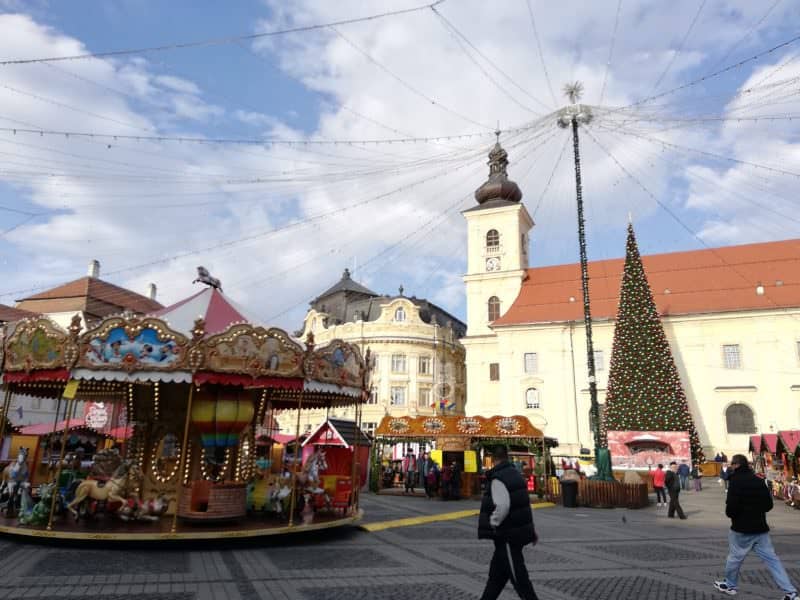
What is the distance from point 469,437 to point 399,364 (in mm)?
31215

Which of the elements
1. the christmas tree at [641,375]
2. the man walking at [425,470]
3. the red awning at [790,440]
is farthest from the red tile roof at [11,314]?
the red awning at [790,440]

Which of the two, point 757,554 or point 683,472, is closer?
point 757,554

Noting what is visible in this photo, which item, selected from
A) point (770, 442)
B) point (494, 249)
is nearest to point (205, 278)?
point (770, 442)

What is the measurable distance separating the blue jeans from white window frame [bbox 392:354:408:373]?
159 feet

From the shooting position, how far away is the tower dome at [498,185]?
49188 mm

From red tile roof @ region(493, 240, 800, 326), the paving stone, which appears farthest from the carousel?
red tile roof @ region(493, 240, 800, 326)

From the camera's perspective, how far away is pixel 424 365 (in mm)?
56500

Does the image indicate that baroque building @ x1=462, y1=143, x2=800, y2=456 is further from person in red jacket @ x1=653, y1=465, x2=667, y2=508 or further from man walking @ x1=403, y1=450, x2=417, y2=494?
person in red jacket @ x1=653, y1=465, x2=667, y2=508

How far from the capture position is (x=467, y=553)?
10.2m

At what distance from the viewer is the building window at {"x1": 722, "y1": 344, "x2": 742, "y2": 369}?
38406mm

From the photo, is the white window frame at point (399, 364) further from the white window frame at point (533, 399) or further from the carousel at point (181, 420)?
the carousel at point (181, 420)

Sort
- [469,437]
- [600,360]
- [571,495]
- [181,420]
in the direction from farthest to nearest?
[600,360] < [469,437] < [571,495] < [181,420]

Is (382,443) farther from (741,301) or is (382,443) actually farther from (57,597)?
(741,301)

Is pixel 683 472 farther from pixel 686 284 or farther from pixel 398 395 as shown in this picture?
pixel 398 395
